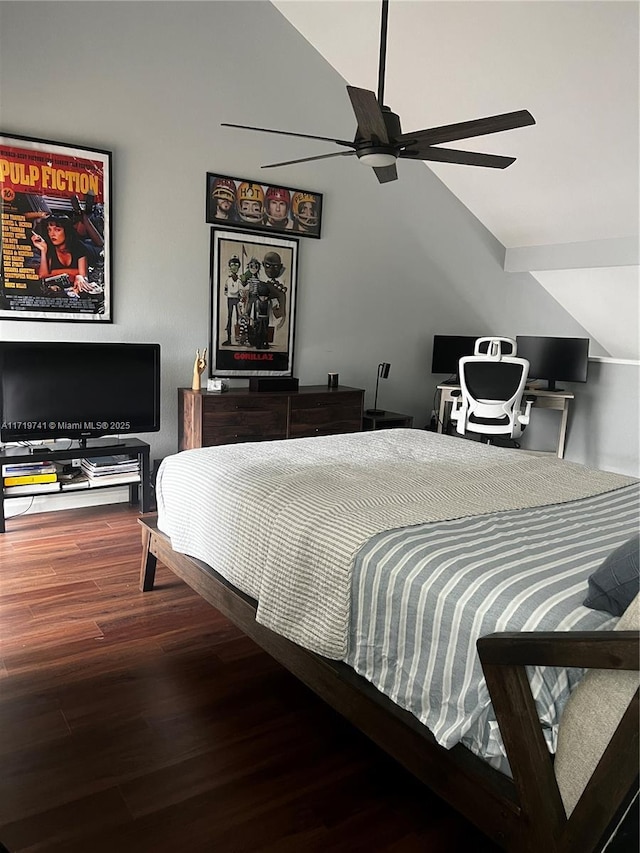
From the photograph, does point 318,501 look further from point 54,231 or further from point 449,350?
point 449,350

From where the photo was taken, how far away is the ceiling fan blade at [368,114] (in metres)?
2.36

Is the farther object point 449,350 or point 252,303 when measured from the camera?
point 449,350

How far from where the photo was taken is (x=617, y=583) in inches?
52.9

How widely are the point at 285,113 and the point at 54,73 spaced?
63.3 inches

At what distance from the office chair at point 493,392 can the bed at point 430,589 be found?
2273mm

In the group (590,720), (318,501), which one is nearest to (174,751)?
(318,501)

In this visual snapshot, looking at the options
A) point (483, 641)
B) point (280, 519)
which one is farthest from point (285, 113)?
point (483, 641)

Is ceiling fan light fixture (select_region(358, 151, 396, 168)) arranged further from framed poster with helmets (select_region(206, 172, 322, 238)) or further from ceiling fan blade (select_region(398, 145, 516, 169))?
framed poster with helmets (select_region(206, 172, 322, 238))

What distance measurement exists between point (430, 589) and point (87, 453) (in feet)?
9.25

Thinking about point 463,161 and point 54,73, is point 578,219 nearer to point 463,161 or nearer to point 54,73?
point 463,161

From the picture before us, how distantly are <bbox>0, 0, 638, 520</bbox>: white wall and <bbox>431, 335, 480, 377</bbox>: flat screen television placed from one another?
0.48 feet

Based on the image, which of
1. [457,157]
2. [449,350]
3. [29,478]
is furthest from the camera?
[449,350]

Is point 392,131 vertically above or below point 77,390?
above

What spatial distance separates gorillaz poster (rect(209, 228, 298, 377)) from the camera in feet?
15.1
